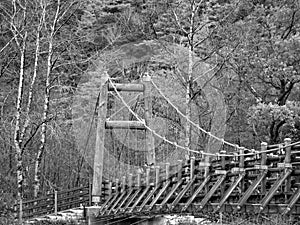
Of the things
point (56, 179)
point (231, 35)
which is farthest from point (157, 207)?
point (56, 179)

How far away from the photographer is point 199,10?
15984 mm

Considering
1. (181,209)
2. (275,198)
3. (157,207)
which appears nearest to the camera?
(275,198)

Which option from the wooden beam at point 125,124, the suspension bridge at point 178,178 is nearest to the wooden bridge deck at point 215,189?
the suspension bridge at point 178,178

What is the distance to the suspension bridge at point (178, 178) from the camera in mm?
7973

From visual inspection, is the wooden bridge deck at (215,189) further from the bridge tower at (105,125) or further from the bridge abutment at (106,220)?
the bridge tower at (105,125)

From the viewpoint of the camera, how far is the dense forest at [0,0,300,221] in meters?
13.9

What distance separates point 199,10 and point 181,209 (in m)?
7.32

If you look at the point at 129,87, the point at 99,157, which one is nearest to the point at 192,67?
the point at 129,87

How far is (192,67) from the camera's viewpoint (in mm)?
14453

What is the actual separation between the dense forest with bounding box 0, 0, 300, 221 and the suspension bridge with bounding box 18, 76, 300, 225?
1.02 meters

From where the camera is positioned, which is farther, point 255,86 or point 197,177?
point 255,86

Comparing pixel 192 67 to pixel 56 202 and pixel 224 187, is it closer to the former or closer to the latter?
pixel 56 202

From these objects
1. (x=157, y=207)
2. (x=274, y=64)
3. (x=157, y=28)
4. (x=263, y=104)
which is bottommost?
(x=157, y=207)

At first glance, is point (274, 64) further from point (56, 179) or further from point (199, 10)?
point (56, 179)
